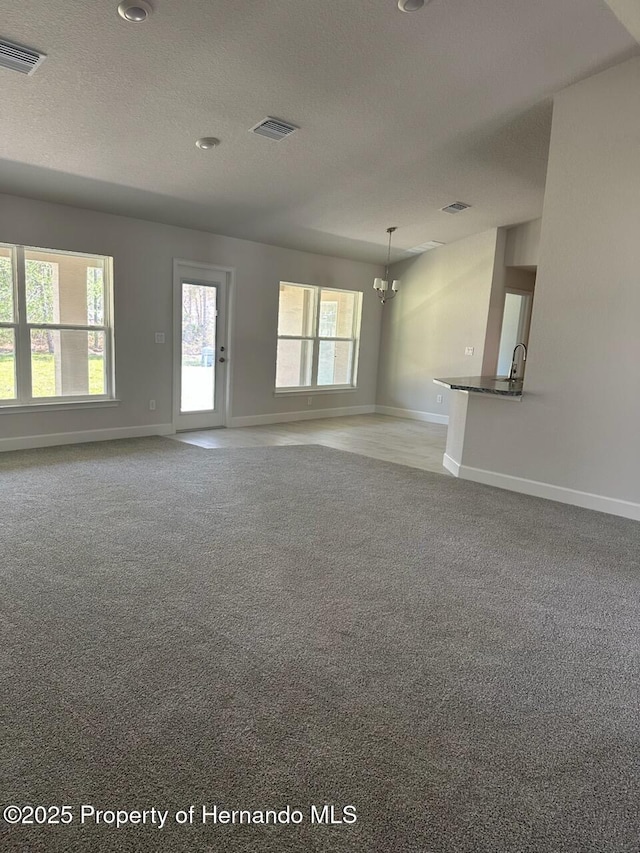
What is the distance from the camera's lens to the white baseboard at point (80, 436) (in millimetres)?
5219

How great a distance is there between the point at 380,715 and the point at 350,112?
3805 millimetres

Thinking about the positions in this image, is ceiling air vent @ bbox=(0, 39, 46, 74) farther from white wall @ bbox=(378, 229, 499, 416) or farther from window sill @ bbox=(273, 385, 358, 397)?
white wall @ bbox=(378, 229, 499, 416)

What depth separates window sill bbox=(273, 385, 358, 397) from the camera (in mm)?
7574

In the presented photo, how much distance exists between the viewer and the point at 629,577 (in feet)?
9.73

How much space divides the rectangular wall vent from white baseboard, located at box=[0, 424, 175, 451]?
4.39m

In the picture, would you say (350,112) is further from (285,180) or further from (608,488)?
(608,488)

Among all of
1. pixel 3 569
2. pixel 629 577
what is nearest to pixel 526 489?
pixel 629 577

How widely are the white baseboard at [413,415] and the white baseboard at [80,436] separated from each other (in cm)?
378

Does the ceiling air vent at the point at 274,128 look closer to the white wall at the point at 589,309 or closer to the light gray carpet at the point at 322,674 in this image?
the white wall at the point at 589,309

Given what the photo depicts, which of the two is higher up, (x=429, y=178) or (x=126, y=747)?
(x=429, y=178)

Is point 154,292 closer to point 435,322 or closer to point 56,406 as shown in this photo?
point 56,406

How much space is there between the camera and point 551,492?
14.2 ft

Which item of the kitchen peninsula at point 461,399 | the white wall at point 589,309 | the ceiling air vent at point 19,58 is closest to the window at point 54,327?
the ceiling air vent at point 19,58

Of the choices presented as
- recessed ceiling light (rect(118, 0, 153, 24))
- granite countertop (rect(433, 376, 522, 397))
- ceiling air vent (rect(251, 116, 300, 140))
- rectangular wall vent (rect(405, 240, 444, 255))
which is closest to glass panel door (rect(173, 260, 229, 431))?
ceiling air vent (rect(251, 116, 300, 140))
